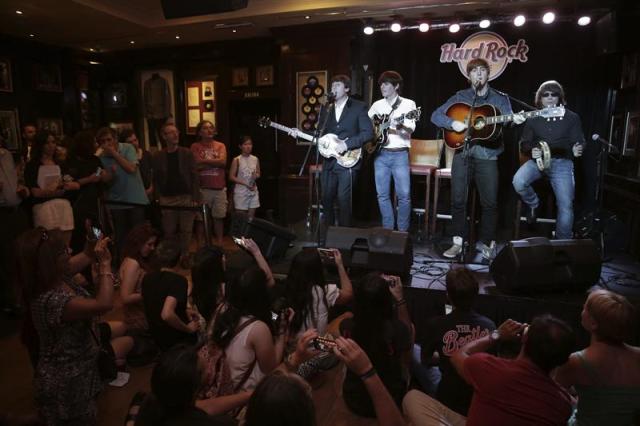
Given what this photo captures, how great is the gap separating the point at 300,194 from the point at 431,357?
14.8 feet

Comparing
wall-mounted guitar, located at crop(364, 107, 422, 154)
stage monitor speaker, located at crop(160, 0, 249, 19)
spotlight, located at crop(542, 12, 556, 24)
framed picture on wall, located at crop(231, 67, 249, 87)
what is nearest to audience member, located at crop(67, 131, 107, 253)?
stage monitor speaker, located at crop(160, 0, 249, 19)

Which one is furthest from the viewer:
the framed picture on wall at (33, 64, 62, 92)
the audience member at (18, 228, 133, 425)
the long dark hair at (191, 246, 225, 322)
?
the framed picture on wall at (33, 64, 62, 92)

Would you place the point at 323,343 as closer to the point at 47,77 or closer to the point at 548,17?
the point at 548,17

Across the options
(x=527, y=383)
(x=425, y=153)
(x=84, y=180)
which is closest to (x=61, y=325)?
(x=527, y=383)

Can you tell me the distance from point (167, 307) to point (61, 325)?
2.08 ft

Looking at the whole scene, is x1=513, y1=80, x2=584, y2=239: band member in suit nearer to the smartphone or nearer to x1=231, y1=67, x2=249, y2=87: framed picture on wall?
the smartphone

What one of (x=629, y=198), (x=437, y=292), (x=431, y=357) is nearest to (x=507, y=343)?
(x=431, y=357)

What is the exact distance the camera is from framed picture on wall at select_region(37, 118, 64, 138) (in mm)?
7500

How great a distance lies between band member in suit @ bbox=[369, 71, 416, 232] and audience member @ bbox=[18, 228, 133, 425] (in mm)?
3004

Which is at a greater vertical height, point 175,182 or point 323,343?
point 175,182

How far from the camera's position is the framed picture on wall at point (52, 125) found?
7.50m

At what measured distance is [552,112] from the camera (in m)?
4.14

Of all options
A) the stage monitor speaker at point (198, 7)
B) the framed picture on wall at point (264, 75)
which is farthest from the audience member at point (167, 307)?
the framed picture on wall at point (264, 75)

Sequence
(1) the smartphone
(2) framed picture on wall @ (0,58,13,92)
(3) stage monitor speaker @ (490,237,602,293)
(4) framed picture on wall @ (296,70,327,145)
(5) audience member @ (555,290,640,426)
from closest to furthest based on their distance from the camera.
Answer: (1) the smartphone, (5) audience member @ (555,290,640,426), (3) stage monitor speaker @ (490,237,602,293), (4) framed picture on wall @ (296,70,327,145), (2) framed picture on wall @ (0,58,13,92)
